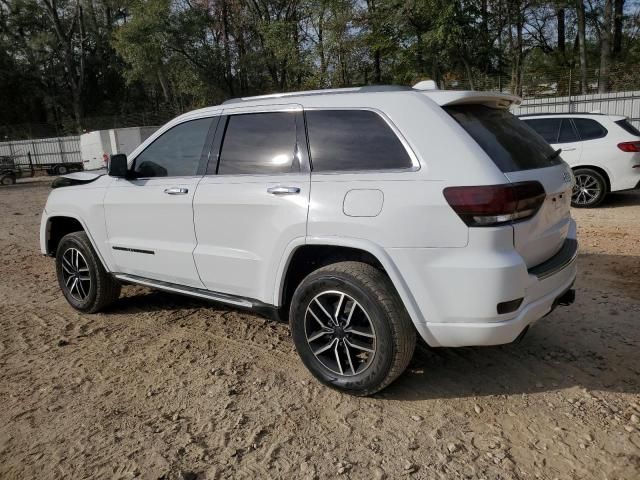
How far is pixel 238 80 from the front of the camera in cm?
3206

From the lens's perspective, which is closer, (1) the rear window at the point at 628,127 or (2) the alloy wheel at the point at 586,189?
(1) the rear window at the point at 628,127

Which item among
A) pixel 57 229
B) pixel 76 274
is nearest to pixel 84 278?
pixel 76 274

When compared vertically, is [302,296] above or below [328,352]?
above

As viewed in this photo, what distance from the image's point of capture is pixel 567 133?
921 centimetres

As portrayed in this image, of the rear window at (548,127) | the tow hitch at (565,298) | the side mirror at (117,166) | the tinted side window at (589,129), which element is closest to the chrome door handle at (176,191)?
the side mirror at (117,166)

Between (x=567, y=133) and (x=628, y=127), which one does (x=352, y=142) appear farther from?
(x=628, y=127)

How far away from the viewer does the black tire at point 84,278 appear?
470cm

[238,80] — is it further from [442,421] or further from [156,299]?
[442,421]

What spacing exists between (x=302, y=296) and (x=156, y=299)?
2538 mm

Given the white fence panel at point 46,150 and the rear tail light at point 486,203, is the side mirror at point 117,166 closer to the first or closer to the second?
the rear tail light at point 486,203

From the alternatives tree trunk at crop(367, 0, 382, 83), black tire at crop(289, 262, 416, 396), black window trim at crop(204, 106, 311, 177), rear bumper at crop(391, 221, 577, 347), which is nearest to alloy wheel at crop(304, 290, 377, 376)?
black tire at crop(289, 262, 416, 396)

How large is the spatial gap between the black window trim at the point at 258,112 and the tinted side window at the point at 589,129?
731cm

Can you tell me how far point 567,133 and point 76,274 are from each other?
8.14m

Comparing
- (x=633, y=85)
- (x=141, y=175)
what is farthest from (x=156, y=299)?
(x=633, y=85)
